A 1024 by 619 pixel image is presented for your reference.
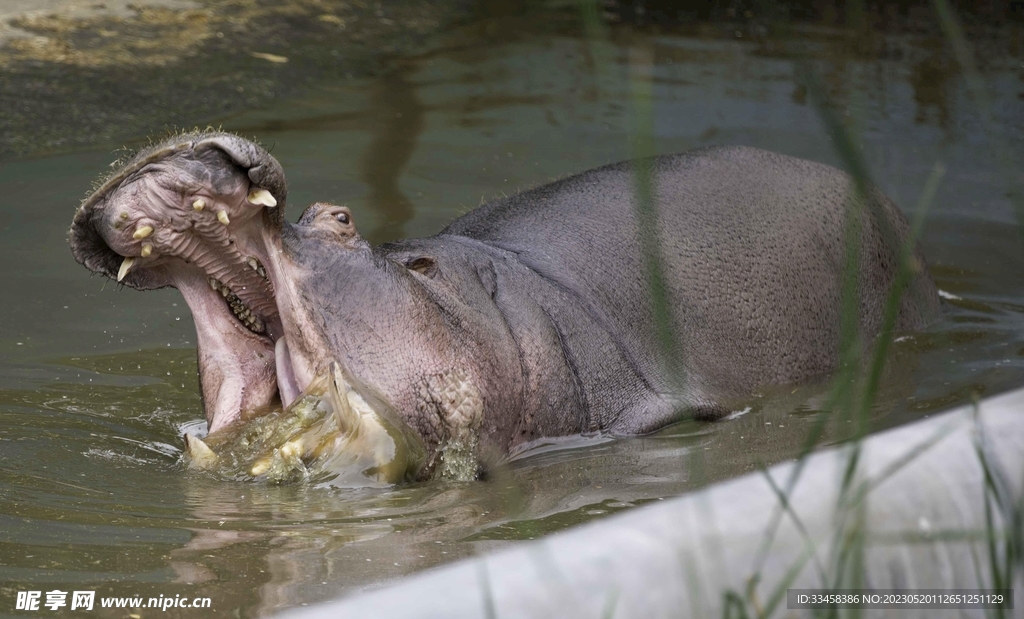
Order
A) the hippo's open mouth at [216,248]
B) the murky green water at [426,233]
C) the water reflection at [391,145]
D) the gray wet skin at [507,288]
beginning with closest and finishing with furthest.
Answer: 1. the murky green water at [426,233]
2. the hippo's open mouth at [216,248]
3. the gray wet skin at [507,288]
4. the water reflection at [391,145]

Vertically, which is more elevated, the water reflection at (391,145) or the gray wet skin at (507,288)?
the gray wet skin at (507,288)

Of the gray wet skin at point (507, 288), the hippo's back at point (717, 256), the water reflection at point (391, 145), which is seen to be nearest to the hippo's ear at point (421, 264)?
the gray wet skin at point (507, 288)

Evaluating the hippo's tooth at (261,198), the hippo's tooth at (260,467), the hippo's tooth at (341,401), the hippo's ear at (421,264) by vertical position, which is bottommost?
the hippo's tooth at (260,467)

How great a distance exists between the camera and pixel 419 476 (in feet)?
10.2

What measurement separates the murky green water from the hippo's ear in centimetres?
57

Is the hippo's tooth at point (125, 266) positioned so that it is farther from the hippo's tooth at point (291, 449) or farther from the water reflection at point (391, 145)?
the water reflection at point (391, 145)

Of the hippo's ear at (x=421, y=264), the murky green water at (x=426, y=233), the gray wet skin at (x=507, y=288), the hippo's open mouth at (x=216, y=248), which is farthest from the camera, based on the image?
the hippo's ear at (x=421, y=264)

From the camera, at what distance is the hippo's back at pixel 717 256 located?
398 cm

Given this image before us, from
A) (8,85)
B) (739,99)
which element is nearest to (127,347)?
(8,85)

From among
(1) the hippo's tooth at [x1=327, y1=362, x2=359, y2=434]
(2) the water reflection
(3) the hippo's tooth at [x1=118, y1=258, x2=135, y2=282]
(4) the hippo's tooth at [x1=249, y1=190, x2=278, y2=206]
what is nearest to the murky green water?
(2) the water reflection

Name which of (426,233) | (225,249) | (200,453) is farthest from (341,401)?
(426,233)

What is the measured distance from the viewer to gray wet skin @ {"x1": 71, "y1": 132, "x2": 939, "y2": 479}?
117 inches

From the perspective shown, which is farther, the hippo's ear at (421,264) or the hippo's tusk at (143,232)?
the hippo's ear at (421,264)

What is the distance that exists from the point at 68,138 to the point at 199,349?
130 inches
